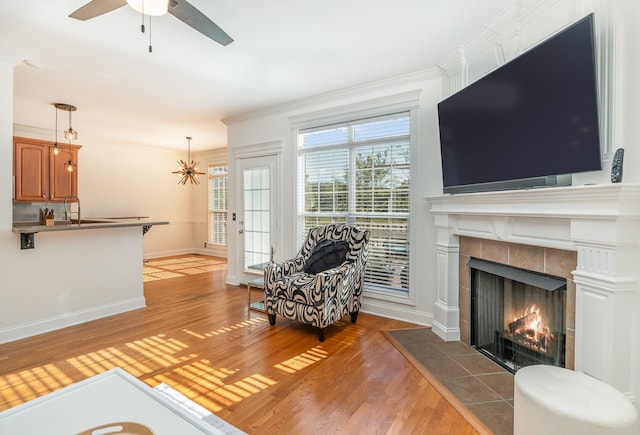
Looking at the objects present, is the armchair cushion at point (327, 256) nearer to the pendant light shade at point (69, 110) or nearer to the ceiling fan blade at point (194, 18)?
the ceiling fan blade at point (194, 18)

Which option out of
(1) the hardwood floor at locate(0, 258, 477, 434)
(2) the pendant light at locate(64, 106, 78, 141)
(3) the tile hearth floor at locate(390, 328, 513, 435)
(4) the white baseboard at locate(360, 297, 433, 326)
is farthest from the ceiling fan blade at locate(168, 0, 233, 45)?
(2) the pendant light at locate(64, 106, 78, 141)

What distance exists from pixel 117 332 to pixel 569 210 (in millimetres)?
3871

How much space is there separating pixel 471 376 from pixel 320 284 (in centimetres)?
137

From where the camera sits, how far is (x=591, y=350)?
1.67 meters

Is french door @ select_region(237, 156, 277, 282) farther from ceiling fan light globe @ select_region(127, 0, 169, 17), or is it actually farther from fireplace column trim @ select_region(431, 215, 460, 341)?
ceiling fan light globe @ select_region(127, 0, 169, 17)

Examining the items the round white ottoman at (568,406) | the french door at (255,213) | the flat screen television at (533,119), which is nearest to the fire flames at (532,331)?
the round white ottoman at (568,406)

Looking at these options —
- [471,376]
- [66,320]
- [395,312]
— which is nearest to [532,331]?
[471,376]

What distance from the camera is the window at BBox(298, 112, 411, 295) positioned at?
3570 mm

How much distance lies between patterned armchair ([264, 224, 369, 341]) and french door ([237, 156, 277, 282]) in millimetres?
1075

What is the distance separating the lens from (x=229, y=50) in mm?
2900

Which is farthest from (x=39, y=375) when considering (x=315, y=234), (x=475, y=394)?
(x=475, y=394)

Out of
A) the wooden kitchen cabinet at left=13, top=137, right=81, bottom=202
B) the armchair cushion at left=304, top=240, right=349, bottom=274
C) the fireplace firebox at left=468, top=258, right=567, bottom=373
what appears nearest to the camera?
the fireplace firebox at left=468, top=258, right=567, bottom=373

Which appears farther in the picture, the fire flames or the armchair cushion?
the armchair cushion

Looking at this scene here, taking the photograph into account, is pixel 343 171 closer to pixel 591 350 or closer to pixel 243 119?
pixel 243 119
